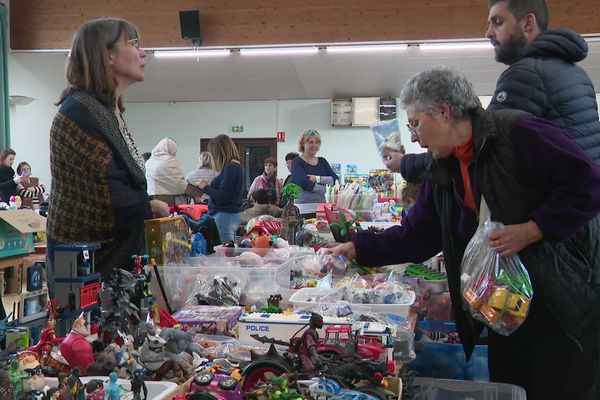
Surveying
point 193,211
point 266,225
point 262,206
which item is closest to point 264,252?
point 266,225

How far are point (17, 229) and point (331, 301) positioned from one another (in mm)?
4423

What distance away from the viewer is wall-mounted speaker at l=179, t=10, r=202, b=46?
269 inches

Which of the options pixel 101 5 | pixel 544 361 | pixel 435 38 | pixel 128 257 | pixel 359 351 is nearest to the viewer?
pixel 359 351

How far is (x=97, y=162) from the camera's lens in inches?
67.5

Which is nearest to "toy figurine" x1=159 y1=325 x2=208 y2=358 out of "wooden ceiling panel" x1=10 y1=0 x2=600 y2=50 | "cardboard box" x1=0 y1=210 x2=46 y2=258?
"cardboard box" x1=0 y1=210 x2=46 y2=258

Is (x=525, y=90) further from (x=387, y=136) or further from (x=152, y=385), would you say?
(x=152, y=385)

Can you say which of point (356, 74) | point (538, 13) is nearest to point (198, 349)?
point (538, 13)

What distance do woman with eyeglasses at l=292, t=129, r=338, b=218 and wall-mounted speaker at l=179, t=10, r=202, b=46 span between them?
8.97 feet

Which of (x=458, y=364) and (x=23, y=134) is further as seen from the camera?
(x=23, y=134)

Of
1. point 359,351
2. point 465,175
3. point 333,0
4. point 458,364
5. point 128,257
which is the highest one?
point 333,0

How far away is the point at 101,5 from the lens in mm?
7113

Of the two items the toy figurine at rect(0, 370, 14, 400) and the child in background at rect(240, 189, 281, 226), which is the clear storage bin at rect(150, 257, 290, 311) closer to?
the toy figurine at rect(0, 370, 14, 400)

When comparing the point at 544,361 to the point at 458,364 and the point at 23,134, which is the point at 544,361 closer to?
the point at 458,364

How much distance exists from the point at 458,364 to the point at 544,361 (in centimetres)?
58
